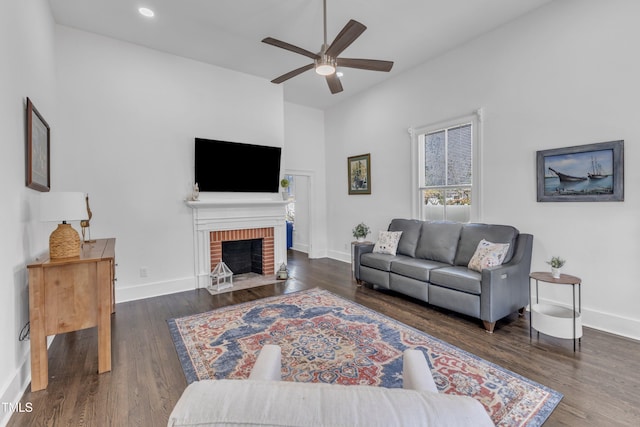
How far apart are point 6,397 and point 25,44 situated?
260 cm

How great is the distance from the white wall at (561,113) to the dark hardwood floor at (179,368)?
2.20 ft

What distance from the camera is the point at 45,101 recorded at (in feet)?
10.1

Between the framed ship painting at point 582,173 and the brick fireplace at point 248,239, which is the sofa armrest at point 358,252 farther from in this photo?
the framed ship painting at point 582,173

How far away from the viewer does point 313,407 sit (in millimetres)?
642

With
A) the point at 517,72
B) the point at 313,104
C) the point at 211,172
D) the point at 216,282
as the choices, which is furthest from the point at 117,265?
the point at 517,72

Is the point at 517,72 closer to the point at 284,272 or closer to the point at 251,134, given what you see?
the point at 251,134

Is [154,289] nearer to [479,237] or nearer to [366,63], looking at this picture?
[366,63]

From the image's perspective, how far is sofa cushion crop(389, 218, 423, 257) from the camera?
4.45 m

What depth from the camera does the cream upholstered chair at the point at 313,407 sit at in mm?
611

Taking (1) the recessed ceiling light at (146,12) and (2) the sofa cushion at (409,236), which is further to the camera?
(2) the sofa cushion at (409,236)

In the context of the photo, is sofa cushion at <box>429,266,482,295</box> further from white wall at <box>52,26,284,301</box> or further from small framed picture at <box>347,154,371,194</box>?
white wall at <box>52,26,284,301</box>

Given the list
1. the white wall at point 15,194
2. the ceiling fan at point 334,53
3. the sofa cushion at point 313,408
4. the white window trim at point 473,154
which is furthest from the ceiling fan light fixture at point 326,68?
the sofa cushion at point 313,408

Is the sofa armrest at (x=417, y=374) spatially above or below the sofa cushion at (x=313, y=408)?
below

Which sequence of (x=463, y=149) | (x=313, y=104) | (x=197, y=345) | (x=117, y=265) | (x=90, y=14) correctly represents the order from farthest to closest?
1. (x=313, y=104)
2. (x=463, y=149)
3. (x=117, y=265)
4. (x=90, y=14)
5. (x=197, y=345)
